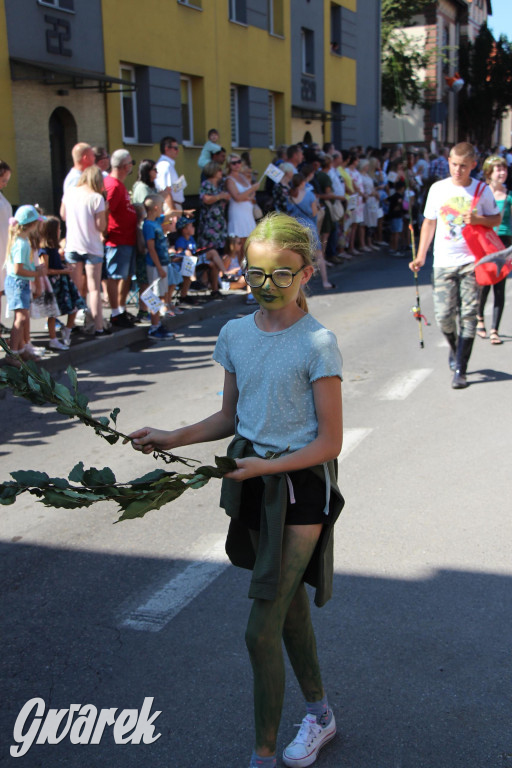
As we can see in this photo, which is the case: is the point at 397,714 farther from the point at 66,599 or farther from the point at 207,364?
the point at 207,364

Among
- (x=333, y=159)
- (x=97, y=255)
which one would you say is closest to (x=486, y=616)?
(x=97, y=255)

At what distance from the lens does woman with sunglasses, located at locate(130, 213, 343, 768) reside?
2.73m

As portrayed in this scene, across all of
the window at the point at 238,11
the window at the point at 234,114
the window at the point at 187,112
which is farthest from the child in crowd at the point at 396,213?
the window at the point at 238,11

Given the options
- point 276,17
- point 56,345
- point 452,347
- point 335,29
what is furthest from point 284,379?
point 335,29

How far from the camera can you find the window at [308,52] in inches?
1063

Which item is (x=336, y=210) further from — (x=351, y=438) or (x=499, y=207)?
(x=351, y=438)

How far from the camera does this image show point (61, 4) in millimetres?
15234

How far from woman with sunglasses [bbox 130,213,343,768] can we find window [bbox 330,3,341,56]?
28.4 metres

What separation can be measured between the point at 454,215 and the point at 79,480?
5.98 metres

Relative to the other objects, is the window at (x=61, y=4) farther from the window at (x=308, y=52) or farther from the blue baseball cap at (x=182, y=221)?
the window at (x=308, y=52)

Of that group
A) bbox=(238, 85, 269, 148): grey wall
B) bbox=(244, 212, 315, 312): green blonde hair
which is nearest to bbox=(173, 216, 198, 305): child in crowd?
bbox=(244, 212, 315, 312): green blonde hair

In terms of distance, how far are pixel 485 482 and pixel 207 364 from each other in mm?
4539

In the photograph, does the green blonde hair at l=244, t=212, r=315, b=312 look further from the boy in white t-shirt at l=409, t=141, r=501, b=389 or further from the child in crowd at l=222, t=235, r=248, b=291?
the child in crowd at l=222, t=235, r=248, b=291

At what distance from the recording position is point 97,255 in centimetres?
1029
